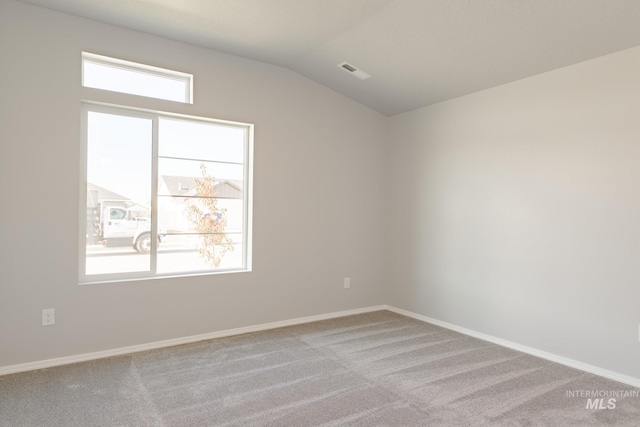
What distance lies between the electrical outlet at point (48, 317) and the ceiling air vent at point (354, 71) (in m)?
3.36

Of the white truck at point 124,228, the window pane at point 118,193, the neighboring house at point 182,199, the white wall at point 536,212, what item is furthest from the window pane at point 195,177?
the white wall at point 536,212

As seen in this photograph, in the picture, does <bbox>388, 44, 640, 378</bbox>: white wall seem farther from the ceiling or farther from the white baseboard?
the ceiling

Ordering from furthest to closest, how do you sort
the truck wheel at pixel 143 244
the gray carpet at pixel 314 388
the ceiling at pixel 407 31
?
the truck wheel at pixel 143 244
the ceiling at pixel 407 31
the gray carpet at pixel 314 388

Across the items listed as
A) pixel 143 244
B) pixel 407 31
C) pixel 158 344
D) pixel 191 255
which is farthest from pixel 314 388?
pixel 407 31

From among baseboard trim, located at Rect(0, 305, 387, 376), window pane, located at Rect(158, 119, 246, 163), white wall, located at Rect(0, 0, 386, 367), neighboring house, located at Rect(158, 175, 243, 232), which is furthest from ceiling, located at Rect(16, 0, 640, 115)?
baseboard trim, located at Rect(0, 305, 387, 376)

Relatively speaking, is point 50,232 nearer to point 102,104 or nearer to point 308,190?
point 102,104

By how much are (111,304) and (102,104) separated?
1700 millimetres

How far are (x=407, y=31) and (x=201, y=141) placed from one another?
2169mm

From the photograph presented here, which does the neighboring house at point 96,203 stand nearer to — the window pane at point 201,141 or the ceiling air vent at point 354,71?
the window pane at point 201,141

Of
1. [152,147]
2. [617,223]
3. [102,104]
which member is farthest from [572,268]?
[102,104]

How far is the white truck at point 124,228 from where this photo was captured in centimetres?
340

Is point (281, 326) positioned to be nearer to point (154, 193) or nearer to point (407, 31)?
point (154, 193)

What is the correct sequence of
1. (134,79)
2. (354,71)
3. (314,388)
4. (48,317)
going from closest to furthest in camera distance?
(314,388) → (48,317) → (134,79) → (354,71)

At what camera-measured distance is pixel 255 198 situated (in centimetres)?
408
